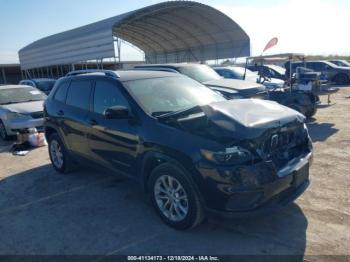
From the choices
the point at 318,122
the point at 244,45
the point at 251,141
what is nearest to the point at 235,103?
the point at 251,141

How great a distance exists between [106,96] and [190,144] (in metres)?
1.83

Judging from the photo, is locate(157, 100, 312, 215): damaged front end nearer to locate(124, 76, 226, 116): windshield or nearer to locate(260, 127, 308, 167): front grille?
locate(260, 127, 308, 167): front grille

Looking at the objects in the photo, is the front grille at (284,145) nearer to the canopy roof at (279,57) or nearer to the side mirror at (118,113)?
the side mirror at (118,113)

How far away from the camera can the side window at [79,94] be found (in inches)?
205

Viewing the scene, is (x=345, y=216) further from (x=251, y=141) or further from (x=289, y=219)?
(x=251, y=141)

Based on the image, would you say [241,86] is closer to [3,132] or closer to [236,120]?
[236,120]

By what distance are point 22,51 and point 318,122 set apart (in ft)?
118

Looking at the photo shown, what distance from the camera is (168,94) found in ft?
15.3

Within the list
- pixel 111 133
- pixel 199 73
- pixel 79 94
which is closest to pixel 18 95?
pixel 199 73

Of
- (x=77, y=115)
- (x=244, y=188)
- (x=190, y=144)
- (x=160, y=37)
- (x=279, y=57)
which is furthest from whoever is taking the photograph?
(x=160, y=37)

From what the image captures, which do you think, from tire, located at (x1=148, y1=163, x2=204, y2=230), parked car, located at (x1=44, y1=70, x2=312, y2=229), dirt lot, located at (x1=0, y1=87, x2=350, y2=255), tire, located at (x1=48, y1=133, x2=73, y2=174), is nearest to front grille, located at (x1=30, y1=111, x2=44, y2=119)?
tire, located at (x1=48, y1=133, x2=73, y2=174)

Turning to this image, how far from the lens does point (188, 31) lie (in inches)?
1049

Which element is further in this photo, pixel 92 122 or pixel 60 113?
pixel 60 113

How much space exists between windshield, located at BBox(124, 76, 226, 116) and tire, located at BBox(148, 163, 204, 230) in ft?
2.61
